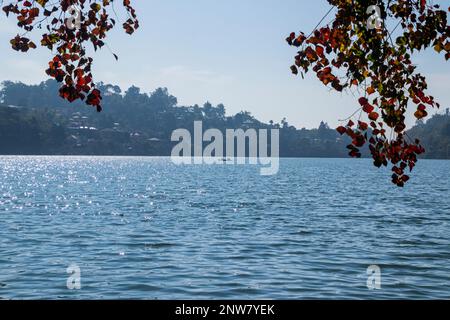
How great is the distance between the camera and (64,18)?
5.88 m

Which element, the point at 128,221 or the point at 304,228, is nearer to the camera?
the point at 304,228

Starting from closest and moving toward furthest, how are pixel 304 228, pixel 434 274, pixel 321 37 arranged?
1. pixel 321 37
2. pixel 434 274
3. pixel 304 228

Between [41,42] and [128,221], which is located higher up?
[41,42]

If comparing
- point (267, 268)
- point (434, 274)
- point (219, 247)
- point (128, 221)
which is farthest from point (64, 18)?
point (128, 221)

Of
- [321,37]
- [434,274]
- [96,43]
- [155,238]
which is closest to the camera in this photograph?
[96,43]

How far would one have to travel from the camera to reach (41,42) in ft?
19.0

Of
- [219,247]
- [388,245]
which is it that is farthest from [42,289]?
[388,245]
